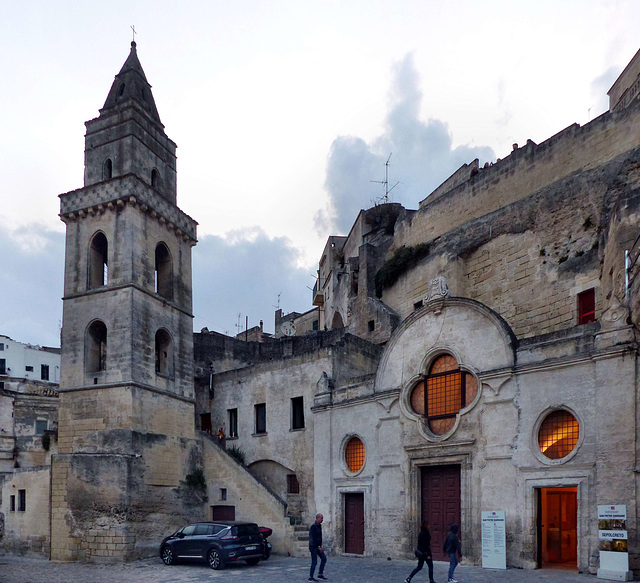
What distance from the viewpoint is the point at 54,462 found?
2441cm

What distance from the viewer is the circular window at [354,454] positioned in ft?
71.1

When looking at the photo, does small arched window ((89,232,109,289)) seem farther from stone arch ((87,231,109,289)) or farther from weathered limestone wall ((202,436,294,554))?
weathered limestone wall ((202,436,294,554))

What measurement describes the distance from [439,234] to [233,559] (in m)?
17.8

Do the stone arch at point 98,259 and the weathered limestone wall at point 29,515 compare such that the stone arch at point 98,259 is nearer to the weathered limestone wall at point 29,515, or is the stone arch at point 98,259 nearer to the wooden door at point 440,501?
the weathered limestone wall at point 29,515

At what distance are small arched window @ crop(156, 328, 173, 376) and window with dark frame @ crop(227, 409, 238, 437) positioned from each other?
12.1ft

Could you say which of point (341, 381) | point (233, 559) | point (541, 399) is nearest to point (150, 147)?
point (341, 381)

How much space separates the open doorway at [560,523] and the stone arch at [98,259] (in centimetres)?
1817

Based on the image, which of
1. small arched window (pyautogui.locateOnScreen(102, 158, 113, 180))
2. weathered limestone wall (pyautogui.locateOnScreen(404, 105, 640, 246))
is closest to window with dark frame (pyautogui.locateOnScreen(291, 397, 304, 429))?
weathered limestone wall (pyautogui.locateOnScreen(404, 105, 640, 246))

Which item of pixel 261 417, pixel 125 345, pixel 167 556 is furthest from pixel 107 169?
pixel 167 556

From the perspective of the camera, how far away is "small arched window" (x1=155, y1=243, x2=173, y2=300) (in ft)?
91.4

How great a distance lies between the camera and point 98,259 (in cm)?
2702

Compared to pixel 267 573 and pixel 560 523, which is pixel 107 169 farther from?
pixel 560 523

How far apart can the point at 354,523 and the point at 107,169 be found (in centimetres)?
1722

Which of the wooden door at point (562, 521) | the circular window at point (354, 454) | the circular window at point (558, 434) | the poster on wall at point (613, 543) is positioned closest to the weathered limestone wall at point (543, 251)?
the circular window at point (558, 434)
